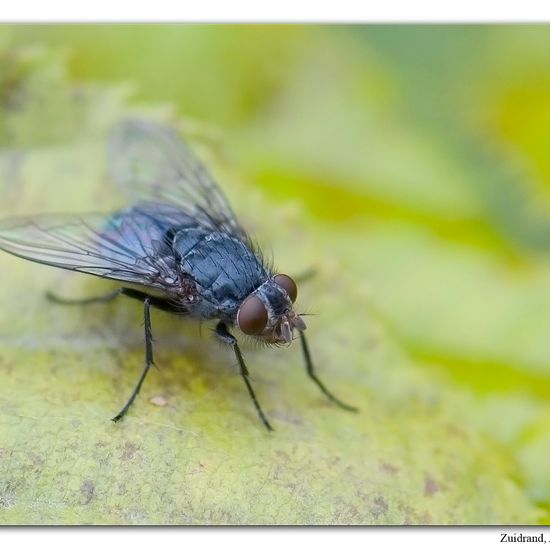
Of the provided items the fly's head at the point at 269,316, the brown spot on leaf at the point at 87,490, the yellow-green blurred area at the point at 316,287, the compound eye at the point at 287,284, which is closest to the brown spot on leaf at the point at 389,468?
the yellow-green blurred area at the point at 316,287

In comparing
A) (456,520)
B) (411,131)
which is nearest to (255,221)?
(411,131)

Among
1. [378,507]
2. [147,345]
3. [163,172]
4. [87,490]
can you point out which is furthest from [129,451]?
[163,172]

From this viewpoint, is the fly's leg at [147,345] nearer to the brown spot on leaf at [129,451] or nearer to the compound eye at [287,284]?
the brown spot on leaf at [129,451]

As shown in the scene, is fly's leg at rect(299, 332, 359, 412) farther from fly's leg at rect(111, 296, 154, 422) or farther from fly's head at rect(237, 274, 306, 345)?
fly's leg at rect(111, 296, 154, 422)

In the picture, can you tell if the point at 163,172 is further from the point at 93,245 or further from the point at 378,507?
the point at 378,507

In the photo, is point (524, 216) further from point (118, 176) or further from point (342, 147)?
point (118, 176)
